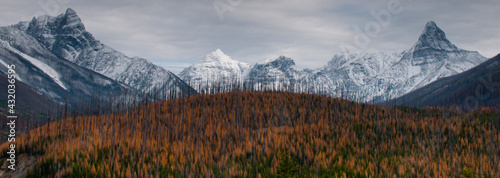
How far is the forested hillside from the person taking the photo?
7.80 m

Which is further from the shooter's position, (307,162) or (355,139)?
(355,139)

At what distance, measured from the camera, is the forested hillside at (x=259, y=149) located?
7.80m

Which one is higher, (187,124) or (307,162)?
(187,124)

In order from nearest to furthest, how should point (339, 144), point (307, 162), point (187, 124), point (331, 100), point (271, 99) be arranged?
point (307, 162)
point (339, 144)
point (187, 124)
point (271, 99)
point (331, 100)

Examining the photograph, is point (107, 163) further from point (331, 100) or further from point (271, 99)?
point (331, 100)

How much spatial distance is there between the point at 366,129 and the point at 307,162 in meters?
4.65

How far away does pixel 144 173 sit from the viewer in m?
7.63

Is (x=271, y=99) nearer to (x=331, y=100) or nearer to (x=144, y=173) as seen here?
(x=331, y=100)

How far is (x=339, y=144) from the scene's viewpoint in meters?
10.2

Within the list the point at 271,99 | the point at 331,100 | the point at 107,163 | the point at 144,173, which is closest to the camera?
the point at 144,173

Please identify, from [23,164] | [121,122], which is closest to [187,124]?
[121,122]

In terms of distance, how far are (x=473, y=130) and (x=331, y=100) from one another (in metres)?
6.77

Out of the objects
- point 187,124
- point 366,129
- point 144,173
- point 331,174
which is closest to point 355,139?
point 366,129

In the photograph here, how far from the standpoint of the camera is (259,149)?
356 inches
